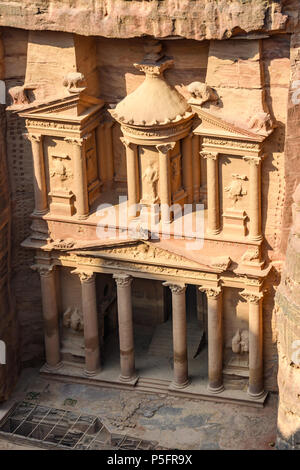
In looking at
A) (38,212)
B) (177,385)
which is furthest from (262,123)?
(177,385)

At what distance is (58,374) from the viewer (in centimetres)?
4172

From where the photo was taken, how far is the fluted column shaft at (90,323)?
40.4m

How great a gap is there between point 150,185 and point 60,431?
25.4 feet

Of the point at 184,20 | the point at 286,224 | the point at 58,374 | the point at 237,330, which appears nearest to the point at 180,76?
the point at 184,20

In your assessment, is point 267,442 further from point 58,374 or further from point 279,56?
point 279,56

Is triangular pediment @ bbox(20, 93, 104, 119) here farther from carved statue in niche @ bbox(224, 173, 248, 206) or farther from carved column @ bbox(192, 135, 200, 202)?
carved statue in niche @ bbox(224, 173, 248, 206)

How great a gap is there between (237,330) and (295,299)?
7.57m

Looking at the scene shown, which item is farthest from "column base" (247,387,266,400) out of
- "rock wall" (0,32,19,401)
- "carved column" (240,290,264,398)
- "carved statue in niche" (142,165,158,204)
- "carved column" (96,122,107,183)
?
Answer: "carved column" (96,122,107,183)

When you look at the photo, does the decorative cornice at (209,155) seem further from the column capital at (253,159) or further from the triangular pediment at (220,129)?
the column capital at (253,159)

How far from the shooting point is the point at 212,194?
38.1 m

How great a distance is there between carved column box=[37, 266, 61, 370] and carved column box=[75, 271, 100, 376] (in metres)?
1.02

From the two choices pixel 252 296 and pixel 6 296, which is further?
pixel 6 296

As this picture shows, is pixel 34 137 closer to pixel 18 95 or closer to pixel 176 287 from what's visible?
pixel 18 95

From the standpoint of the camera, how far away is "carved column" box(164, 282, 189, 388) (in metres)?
39.3
